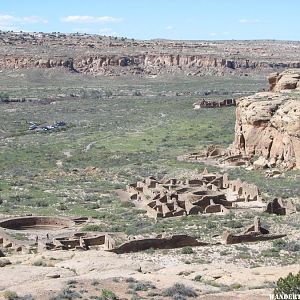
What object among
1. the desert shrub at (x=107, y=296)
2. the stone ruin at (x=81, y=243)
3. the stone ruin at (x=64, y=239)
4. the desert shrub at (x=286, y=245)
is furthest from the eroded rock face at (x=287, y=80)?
the desert shrub at (x=107, y=296)

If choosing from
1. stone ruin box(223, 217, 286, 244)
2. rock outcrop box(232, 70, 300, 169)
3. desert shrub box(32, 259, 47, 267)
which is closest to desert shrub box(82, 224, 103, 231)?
stone ruin box(223, 217, 286, 244)

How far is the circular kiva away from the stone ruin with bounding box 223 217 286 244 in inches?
340

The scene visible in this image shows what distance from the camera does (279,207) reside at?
1323 inches

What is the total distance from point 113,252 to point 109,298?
313 inches

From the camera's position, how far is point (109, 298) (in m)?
17.3

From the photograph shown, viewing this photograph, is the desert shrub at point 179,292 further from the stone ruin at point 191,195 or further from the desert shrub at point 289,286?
the stone ruin at point 191,195

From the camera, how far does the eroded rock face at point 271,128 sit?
152 feet

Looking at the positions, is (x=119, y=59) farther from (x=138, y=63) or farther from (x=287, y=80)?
(x=287, y=80)

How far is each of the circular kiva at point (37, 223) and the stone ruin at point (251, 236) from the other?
8633mm

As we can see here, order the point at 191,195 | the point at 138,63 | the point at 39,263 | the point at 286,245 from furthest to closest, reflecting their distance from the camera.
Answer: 1. the point at 138,63
2. the point at 191,195
3. the point at 286,245
4. the point at 39,263

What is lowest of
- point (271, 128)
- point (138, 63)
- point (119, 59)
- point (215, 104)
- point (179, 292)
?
point (215, 104)

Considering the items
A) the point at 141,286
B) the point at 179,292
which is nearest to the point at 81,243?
the point at 141,286

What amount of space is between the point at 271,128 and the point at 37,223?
21.9 metres

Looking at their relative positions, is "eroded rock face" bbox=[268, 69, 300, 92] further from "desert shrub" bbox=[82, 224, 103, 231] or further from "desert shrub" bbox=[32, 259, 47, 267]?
"desert shrub" bbox=[32, 259, 47, 267]
